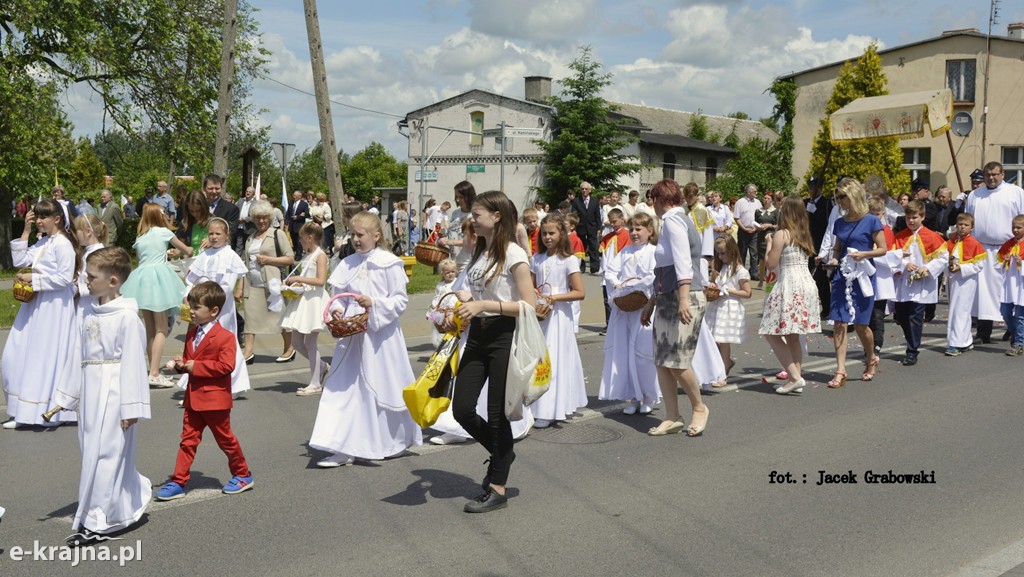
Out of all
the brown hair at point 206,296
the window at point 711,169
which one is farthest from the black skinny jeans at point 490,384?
the window at point 711,169

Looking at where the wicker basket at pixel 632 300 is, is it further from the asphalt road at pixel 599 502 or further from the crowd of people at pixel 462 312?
the asphalt road at pixel 599 502

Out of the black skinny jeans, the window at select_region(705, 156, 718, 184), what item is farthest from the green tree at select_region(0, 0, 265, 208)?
the window at select_region(705, 156, 718, 184)

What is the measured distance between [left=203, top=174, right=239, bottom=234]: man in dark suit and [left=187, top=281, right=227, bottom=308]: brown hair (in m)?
7.82

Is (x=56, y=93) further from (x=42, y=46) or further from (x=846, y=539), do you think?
(x=846, y=539)

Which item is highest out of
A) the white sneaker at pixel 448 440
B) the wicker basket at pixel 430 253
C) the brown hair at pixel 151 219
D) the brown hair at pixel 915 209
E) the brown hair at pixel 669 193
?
the brown hair at pixel 669 193

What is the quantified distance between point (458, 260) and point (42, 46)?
1900cm

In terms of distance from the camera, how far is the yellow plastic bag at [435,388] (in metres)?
5.57

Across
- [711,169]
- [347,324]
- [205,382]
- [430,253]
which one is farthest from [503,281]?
[711,169]

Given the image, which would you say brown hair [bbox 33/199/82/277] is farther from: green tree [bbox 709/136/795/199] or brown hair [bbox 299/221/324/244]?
green tree [bbox 709/136/795/199]

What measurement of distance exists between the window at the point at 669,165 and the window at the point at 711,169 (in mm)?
3371

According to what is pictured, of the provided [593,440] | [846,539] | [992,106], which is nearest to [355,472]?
[593,440]

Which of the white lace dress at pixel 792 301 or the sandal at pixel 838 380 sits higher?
the white lace dress at pixel 792 301

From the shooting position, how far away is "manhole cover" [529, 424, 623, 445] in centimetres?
748

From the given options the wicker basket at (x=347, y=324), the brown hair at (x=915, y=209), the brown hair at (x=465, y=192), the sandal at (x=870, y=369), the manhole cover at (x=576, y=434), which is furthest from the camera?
the brown hair at (x=915, y=209)
